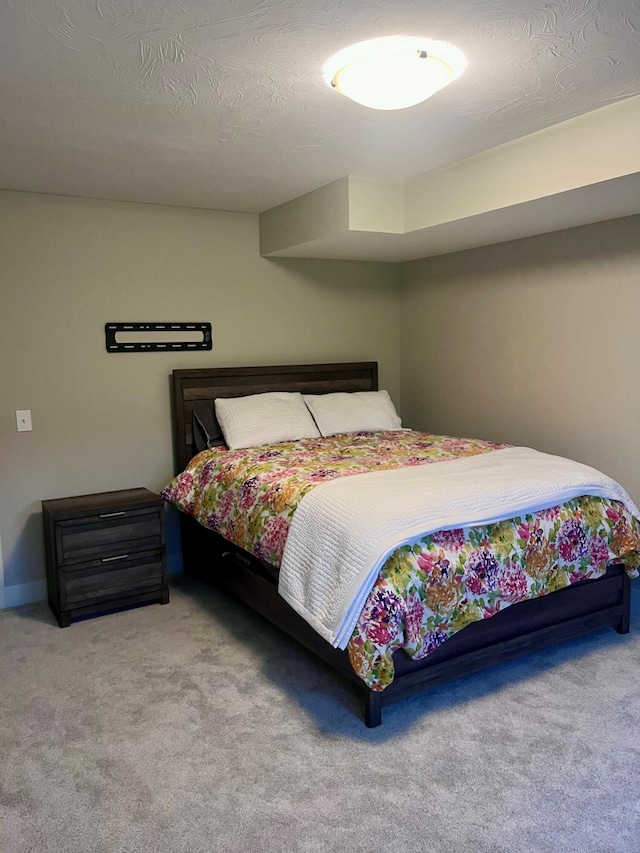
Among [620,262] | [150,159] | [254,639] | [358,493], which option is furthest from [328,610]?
[620,262]

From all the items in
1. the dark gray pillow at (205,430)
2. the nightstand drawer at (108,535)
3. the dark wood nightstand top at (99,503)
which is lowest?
the nightstand drawer at (108,535)

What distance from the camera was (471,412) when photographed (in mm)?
4406

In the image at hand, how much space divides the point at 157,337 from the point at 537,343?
220 cm

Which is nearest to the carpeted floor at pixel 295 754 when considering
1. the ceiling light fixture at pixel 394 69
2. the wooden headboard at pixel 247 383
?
the wooden headboard at pixel 247 383

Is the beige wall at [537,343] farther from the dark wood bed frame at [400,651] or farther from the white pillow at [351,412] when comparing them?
the dark wood bed frame at [400,651]

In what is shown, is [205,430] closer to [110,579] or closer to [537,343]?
[110,579]

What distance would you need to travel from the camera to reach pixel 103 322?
3803mm

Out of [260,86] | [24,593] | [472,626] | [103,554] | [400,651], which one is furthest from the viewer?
[24,593]

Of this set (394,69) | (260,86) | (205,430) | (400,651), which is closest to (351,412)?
(205,430)

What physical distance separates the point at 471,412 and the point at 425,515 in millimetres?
2084

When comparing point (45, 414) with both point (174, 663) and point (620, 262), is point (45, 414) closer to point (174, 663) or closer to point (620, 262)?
point (174, 663)

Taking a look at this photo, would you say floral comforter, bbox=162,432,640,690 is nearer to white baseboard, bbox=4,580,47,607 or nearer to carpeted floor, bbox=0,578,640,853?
carpeted floor, bbox=0,578,640,853

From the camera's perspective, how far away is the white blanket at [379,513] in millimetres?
2342

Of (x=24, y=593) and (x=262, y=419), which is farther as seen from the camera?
(x=262, y=419)
